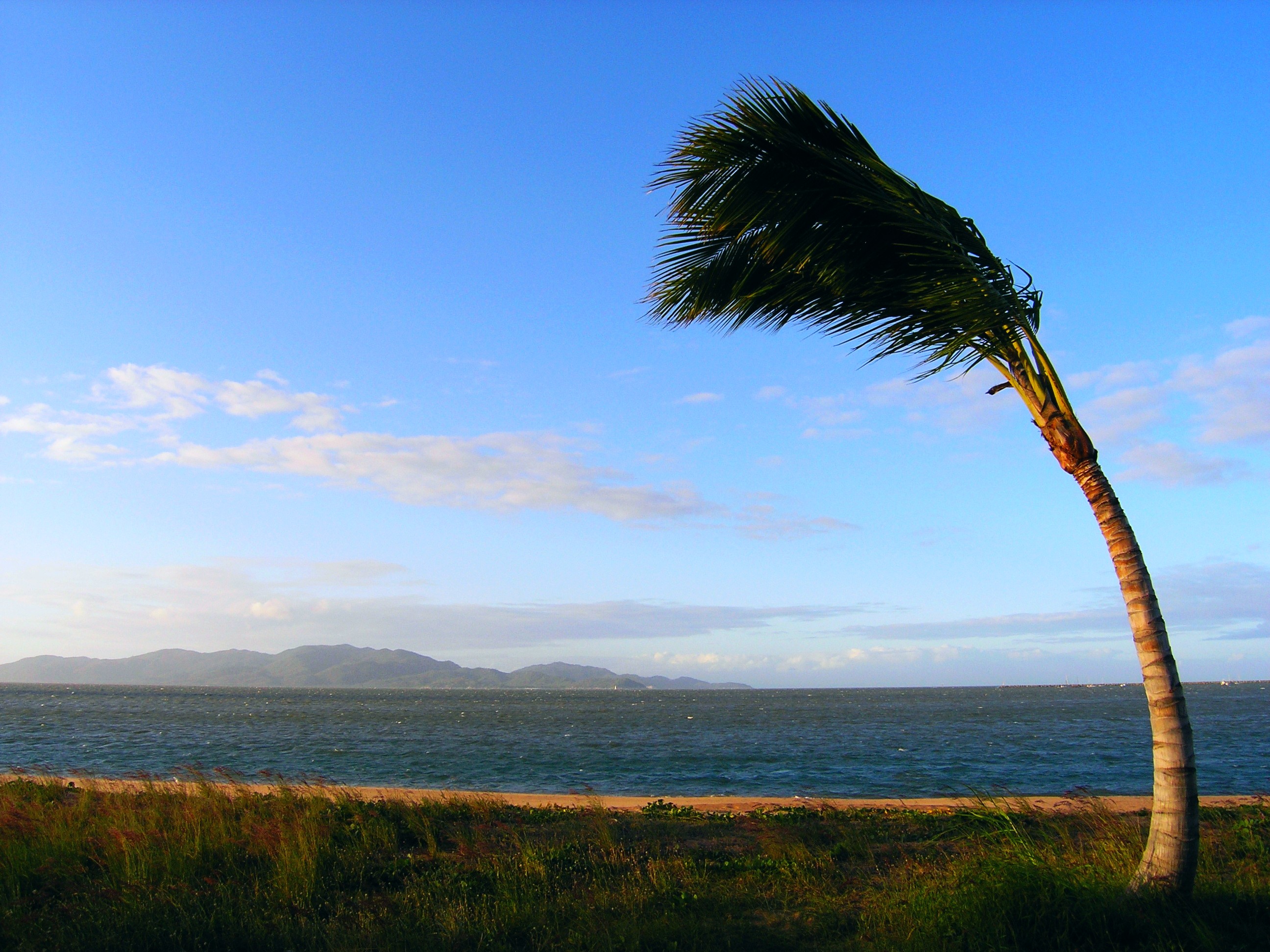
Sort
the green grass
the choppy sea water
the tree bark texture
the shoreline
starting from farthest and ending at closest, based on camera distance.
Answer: the choppy sea water < the shoreline < the green grass < the tree bark texture

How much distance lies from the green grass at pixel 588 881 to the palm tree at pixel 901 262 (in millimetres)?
992

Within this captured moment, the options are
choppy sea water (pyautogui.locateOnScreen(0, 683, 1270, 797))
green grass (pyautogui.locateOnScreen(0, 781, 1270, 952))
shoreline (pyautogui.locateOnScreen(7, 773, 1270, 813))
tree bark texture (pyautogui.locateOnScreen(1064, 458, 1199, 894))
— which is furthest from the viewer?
choppy sea water (pyautogui.locateOnScreen(0, 683, 1270, 797))

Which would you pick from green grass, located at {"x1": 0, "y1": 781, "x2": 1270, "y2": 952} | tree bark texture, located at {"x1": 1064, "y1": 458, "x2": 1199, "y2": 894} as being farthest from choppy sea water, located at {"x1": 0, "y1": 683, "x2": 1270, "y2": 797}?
tree bark texture, located at {"x1": 1064, "y1": 458, "x2": 1199, "y2": 894}

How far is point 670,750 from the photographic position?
118 feet

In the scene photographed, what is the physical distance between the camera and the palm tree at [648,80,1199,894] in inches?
217

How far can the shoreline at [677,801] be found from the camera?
12703mm

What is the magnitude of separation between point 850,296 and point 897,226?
659mm

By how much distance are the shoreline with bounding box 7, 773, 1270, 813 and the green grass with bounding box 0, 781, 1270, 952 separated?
1.20 m

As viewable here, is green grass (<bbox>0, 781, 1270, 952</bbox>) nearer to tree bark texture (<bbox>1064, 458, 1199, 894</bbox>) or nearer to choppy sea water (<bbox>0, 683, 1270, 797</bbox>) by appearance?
tree bark texture (<bbox>1064, 458, 1199, 894</bbox>)

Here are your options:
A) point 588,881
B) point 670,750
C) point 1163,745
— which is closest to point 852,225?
point 1163,745

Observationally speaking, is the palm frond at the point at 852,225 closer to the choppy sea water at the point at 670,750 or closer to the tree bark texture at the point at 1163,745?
the tree bark texture at the point at 1163,745

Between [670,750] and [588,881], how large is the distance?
2974cm

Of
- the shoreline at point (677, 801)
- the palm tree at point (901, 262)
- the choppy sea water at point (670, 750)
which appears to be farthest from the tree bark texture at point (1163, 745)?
the choppy sea water at point (670, 750)

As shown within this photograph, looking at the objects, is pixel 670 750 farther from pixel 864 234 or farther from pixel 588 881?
pixel 864 234
